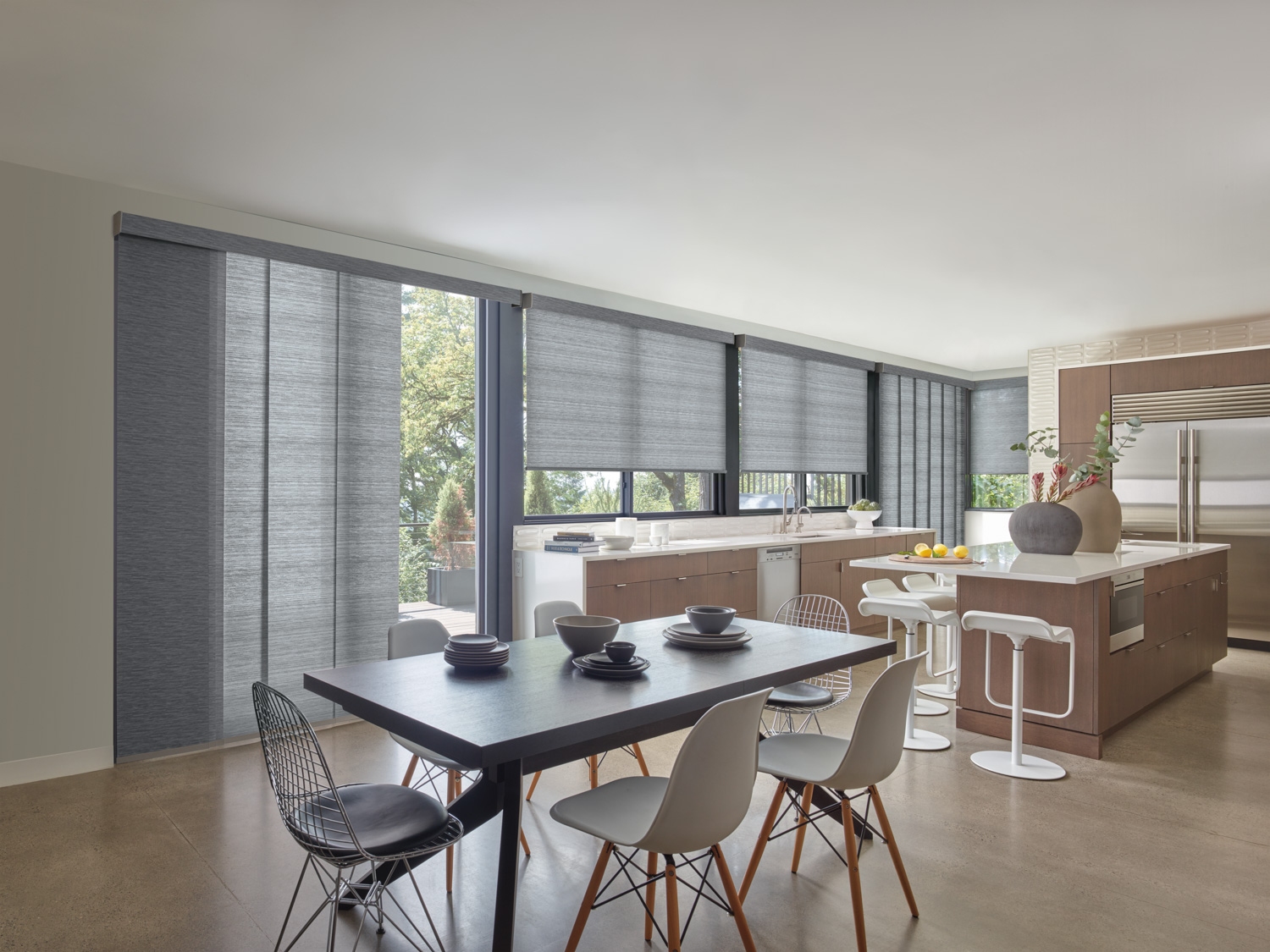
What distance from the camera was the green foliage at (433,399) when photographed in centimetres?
884

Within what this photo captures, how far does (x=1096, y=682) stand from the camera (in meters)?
3.87

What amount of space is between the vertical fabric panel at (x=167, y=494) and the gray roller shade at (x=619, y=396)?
1947 millimetres

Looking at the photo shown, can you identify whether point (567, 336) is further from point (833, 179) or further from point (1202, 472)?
point (1202, 472)

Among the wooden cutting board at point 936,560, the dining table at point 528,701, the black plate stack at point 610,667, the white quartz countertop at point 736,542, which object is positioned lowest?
the dining table at point 528,701

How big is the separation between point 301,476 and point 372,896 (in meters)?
2.57

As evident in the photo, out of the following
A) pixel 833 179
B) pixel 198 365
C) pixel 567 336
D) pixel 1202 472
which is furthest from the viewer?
pixel 1202 472

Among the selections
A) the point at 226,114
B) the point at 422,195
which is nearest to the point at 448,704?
the point at 226,114

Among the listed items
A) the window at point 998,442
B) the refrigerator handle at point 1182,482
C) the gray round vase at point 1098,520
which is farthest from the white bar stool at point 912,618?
the window at point 998,442

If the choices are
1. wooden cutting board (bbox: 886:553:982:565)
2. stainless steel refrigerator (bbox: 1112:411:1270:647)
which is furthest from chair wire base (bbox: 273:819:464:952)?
stainless steel refrigerator (bbox: 1112:411:1270:647)

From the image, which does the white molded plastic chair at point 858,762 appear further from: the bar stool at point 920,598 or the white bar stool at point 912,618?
the bar stool at point 920,598

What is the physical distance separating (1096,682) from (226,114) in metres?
4.47

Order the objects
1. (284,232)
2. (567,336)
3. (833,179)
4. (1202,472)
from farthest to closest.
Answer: (1202,472)
(567,336)
(284,232)
(833,179)

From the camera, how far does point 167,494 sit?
3.85 meters

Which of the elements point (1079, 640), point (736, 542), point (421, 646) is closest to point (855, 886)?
point (421, 646)
